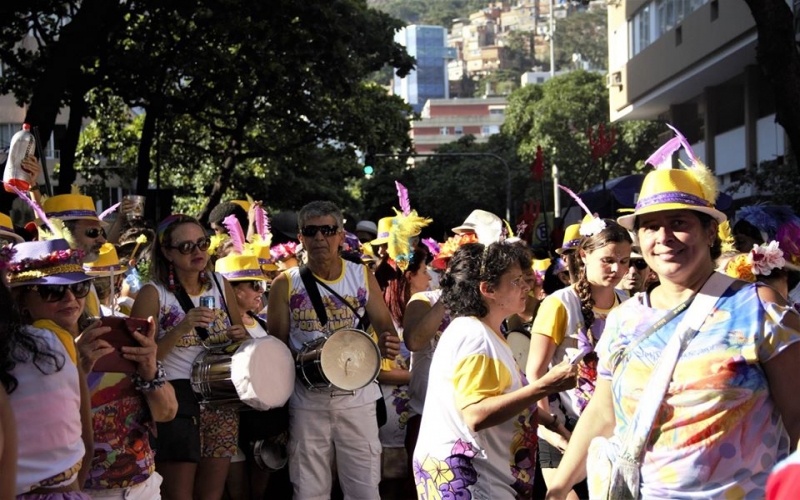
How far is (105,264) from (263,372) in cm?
126

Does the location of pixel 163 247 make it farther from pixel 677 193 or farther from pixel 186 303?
pixel 677 193

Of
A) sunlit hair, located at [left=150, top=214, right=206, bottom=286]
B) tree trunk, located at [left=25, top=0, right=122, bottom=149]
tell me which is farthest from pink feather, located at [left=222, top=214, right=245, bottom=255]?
tree trunk, located at [left=25, top=0, right=122, bottom=149]

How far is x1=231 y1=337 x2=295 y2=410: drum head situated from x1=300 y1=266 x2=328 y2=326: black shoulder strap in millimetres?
452

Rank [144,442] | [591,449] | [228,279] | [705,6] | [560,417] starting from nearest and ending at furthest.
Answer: [591,449] < [144,442] < [560,417] < [228,279] < [705,6]

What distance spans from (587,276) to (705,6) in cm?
2317

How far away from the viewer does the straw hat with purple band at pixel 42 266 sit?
413cm

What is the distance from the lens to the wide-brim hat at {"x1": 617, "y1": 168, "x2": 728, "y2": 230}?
3.68m

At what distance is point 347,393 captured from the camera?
6387mm

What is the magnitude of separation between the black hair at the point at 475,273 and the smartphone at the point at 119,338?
1.30 metres

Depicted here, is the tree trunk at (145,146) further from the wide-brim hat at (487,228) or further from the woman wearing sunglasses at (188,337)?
the wide-brim hat at (487,228)

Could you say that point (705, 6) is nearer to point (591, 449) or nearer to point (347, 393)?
point (347, 393)

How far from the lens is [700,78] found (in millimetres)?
29406

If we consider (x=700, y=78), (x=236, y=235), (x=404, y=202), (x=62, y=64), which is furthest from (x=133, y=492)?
(x=700, y=78)

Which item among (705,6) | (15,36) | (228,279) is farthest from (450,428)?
(705,6)
